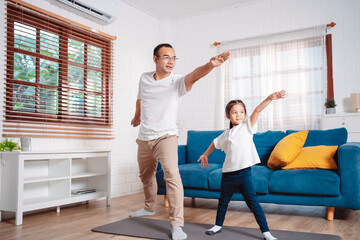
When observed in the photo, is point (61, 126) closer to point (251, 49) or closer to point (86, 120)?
point (86, 120)

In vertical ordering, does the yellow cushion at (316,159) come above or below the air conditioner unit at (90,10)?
below

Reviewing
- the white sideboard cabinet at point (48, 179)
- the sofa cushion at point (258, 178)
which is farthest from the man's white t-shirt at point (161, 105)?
the white sideboard cabinet at point (48, 179)

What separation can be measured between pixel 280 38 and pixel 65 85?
3.23 meters

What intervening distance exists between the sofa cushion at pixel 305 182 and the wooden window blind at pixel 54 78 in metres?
2.39

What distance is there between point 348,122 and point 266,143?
4.41 feet

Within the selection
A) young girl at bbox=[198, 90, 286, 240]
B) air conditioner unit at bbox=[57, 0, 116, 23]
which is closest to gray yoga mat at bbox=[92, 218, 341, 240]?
young girl at bbox=[198, 90, 286, 240]

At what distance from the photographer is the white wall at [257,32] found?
15.0ft

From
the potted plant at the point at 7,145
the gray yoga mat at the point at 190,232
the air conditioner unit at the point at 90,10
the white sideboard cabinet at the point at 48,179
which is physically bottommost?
the gray yoga mat at the point at 190,232

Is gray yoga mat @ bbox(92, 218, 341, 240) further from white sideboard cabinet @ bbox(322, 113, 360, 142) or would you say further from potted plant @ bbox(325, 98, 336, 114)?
potted plant @ bbox(325, 98, 336, 114)

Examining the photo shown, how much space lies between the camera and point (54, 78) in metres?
3.82

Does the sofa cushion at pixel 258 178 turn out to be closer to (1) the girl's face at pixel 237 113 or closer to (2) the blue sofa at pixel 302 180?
(2) the blue sofa at pixel 302 180

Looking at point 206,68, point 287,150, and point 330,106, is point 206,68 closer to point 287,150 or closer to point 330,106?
point 287,150

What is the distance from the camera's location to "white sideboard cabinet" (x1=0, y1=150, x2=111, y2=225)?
2.92 m

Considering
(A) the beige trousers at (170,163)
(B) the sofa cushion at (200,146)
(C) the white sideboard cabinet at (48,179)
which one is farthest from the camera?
(B) the sofa cushion at (200,146)
